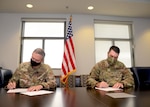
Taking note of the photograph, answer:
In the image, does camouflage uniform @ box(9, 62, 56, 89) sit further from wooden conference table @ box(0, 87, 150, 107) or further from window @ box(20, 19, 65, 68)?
window @ box(20, 19, 65, 68)

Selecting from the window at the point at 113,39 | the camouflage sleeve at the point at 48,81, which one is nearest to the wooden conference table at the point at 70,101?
the camouflage sleeve at the point at 48,81

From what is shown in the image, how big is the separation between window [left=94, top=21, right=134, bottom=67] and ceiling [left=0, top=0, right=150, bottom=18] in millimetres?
422

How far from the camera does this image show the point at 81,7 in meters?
3.54

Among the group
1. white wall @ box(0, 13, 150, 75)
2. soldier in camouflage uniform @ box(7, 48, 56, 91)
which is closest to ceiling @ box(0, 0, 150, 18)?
white wall @ box(0, 13, 150, 75)

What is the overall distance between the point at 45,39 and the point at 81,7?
135 cm

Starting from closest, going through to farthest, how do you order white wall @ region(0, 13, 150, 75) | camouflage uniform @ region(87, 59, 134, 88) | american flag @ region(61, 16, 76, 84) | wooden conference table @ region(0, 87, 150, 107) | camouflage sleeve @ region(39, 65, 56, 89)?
wooden conference table @ region(0, 87, 150, 107)
camouflage sleeve @ region(39, 65, 56, 89)
camouflage uniform @ region(87, 59, 134, 88)
american flag @ region(61, 16, 76, 84)
white wall @ region(0, 13, 150, 75)

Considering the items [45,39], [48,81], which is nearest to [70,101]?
[48,81]

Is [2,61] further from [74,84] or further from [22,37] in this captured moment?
[74,84]

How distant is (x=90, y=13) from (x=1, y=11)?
2.45 meters

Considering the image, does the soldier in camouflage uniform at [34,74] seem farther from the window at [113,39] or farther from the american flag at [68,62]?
the window at [113,39]

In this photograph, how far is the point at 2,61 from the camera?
3.75m

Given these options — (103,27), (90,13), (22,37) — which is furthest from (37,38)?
(103,27)

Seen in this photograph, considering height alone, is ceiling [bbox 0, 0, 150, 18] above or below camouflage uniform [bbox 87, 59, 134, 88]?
above

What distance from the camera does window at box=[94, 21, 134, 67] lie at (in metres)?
4.20
